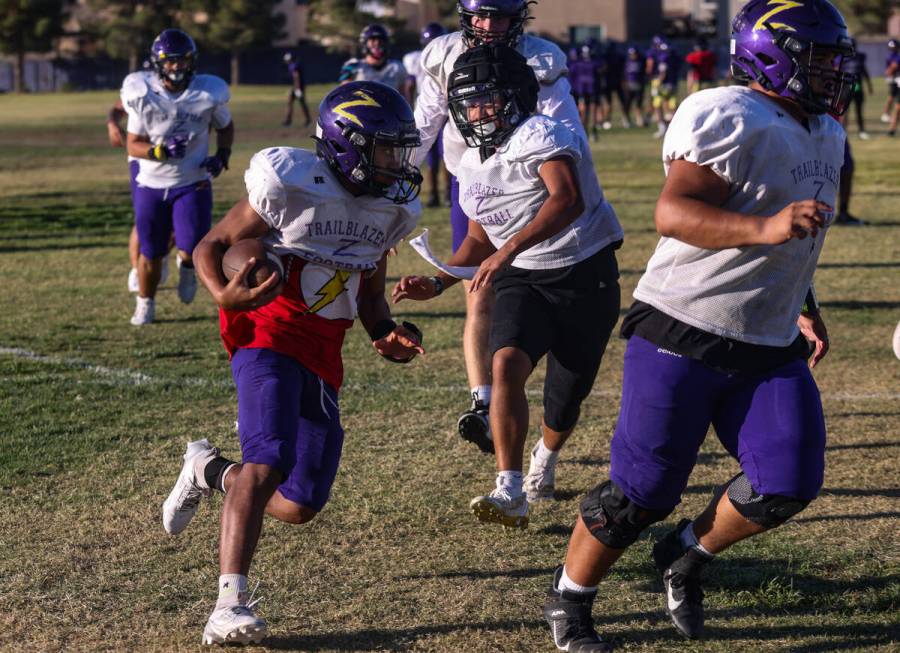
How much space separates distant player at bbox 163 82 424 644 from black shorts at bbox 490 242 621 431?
75 centimetres

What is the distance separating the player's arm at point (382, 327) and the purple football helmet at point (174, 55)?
18.3 ft

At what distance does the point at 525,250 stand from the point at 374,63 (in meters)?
11.0

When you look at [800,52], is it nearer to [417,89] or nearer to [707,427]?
[707,427]

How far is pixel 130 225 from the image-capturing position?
637 inches

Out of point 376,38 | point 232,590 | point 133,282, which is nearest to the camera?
point 232,590

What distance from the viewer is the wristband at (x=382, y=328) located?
493 centimetres

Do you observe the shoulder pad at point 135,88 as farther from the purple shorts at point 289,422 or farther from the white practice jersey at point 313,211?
the purple shorts at point 289,422

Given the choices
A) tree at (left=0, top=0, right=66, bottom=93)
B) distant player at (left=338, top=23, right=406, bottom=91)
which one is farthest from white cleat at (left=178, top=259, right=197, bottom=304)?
tree at (left=0, top=0, right=66, bottom=93)

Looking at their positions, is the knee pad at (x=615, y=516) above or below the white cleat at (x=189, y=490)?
above

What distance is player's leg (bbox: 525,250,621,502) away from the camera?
556 cm

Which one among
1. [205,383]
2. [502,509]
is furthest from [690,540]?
[205,383]

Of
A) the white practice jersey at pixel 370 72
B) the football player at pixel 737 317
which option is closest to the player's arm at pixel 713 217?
the football player at pixel 737 317

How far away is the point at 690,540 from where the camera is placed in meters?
4.43

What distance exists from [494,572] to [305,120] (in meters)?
33.1
